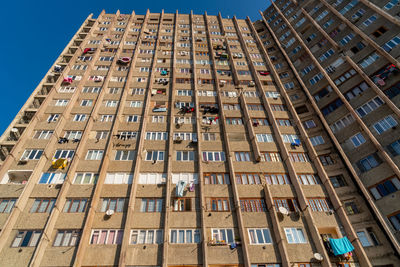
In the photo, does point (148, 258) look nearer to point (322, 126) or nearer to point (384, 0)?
point (322, 126)

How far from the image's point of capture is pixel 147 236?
22406 mm

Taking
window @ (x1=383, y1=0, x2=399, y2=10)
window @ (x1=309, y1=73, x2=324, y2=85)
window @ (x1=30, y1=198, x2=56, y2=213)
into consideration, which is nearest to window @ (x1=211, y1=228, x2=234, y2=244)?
window @ (x1=30, y1=198, x2=56, y2=213)

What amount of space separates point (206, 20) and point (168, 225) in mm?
55805

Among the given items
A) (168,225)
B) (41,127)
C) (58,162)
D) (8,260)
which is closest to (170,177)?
(168,225)

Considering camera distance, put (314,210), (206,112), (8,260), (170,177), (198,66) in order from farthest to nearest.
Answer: (198,66) < (206,112) < (170,177) < (314,210) < (8,260)

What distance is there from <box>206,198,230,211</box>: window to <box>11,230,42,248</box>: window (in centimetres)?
1668

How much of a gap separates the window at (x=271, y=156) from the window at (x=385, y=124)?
11825 millimetres

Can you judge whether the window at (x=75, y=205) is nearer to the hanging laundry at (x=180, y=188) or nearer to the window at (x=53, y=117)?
the hanging laundry at (x=180, y=188)

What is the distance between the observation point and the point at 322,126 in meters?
33.1

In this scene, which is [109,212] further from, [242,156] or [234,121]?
[234,121]

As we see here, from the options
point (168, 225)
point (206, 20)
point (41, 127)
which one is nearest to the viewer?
point (168, 225)

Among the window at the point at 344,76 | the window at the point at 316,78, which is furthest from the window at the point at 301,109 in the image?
the window at the point at 344,76

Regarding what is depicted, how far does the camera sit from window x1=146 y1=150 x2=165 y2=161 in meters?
28.9

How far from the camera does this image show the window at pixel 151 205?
2438cm
